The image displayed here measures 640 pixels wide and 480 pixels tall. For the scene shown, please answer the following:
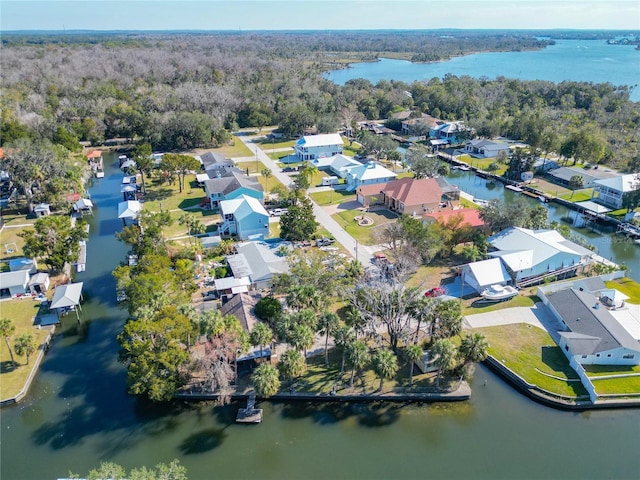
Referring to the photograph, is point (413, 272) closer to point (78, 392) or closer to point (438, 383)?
point (438, 383)

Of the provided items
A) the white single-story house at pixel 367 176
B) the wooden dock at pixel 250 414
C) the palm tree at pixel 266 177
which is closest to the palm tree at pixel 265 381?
the wooden dock at pixel 250 414

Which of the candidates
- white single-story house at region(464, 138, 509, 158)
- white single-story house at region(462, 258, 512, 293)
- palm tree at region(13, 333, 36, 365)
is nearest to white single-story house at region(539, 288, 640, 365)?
white single-story house at region(462, 258, 512, 293)

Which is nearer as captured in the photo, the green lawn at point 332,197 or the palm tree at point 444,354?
the palm tree at point 444,354

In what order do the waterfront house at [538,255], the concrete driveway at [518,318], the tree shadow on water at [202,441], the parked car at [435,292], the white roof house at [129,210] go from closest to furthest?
1. the tree shadow on water at [202,441]
2. the concrete driveway at [518,318]
3. the parked car at [435,292]
4. the waterfront house at [538,255]
5. the white roof house at [129,210]

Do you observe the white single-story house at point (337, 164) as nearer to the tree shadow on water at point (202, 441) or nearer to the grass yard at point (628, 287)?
the grass yard at point (628, 287)

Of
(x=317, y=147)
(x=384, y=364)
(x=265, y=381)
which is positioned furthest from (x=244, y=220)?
(x=317, y=147)

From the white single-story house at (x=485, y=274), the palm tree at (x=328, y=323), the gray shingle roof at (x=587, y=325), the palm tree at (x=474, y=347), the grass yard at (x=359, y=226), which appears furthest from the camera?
the grass yard at (x=359, y=226)

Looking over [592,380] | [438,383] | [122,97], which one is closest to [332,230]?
[438,383]

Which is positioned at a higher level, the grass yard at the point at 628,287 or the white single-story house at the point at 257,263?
the white single-story house at the point at 257,263
